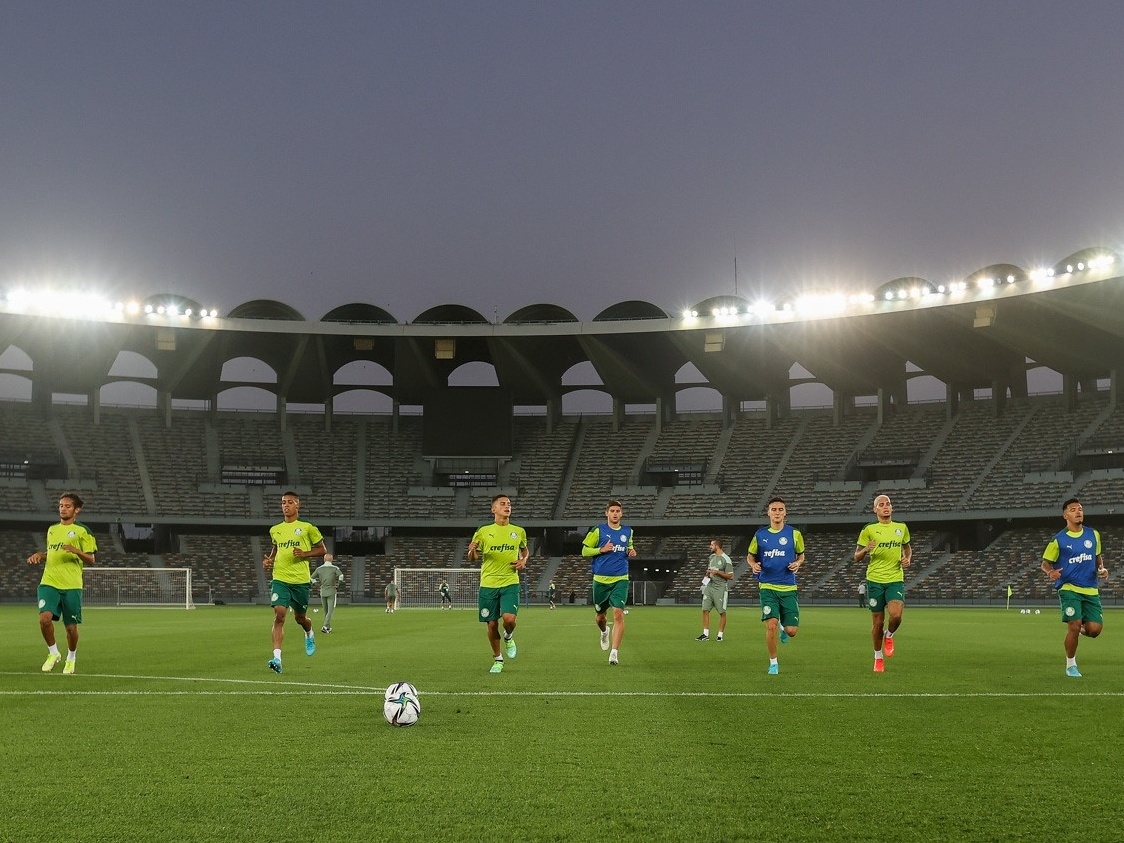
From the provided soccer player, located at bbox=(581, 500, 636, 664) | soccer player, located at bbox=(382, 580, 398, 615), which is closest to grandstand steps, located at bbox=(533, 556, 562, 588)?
soccer player, located at bbox=(382, 580, 398, 615)

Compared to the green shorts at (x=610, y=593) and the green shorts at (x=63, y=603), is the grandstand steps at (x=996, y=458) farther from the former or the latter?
the green shorts at (x=63, y=603)

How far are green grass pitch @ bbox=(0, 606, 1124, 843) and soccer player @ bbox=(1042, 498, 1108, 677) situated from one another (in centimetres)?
73

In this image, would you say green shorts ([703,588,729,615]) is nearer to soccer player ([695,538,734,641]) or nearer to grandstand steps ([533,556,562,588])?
soccer player ([695,538,734,641])

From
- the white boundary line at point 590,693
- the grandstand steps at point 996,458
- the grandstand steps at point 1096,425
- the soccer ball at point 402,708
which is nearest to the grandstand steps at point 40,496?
the white boundary line at point 590,693

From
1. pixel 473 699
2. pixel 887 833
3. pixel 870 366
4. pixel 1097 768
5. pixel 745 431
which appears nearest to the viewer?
pixel 887 833

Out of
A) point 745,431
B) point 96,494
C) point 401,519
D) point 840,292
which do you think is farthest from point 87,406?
point 840,292

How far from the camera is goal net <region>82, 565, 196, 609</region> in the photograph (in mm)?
48094

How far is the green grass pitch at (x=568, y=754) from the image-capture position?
5.39m

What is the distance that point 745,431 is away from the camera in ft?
229

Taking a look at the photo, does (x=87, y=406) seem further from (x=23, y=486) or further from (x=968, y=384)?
(x=968, y=384)

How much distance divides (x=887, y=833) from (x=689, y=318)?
55.0 m

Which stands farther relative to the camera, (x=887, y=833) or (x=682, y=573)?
(x=682, y=573)

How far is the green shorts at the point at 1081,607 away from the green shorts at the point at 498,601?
7309mm

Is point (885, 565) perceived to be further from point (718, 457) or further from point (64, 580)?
point (718, 457)
